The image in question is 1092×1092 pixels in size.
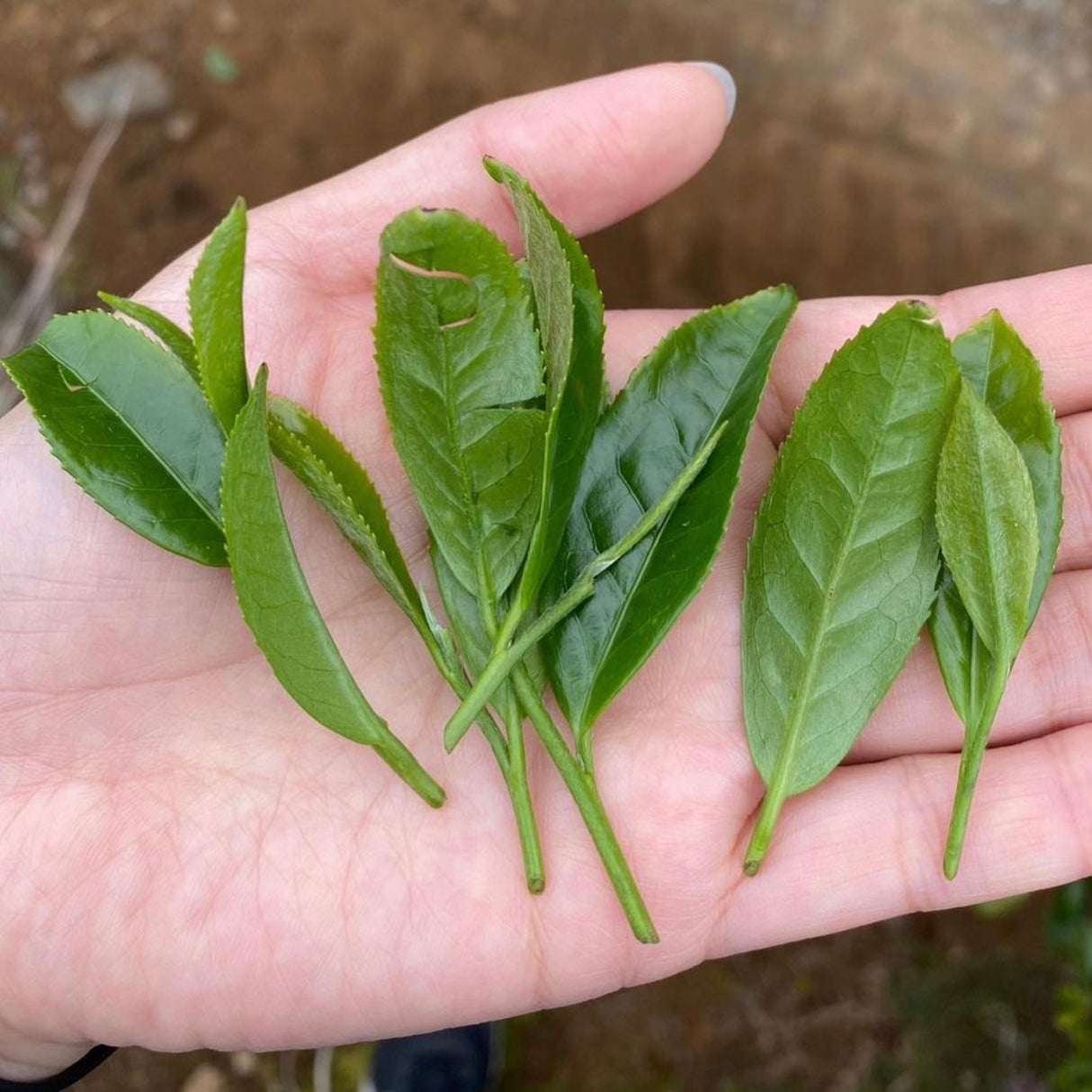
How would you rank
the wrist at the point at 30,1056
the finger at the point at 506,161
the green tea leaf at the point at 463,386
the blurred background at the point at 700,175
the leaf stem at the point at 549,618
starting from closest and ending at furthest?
1. the green tea leaf at the point at 463,386
2. the leaf stem at the point at 549,618
3. the wrist at the point at 30,1056
4. the finger at the point at 506,161
5. the blurred background at the point at 700,175

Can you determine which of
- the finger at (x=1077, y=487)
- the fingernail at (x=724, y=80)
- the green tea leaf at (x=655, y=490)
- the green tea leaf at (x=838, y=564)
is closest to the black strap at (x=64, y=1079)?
the green tea leaf at (x=655, y=490)

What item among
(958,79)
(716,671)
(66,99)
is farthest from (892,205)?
(66,99)

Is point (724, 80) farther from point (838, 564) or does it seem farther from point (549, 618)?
point (549, 618)

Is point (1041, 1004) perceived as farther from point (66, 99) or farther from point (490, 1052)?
point (66, 99)

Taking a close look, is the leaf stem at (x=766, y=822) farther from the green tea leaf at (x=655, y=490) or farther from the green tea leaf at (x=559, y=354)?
the green tea leaf at (x=559, y=354)

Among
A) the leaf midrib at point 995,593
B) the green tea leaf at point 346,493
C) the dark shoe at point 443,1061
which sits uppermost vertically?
the green tea leaf at point 346,493
